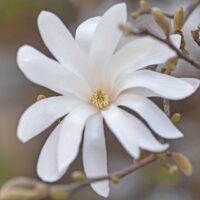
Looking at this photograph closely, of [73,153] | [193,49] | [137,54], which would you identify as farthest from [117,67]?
[193,49]

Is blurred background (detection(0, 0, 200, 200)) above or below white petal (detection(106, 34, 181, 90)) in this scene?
below

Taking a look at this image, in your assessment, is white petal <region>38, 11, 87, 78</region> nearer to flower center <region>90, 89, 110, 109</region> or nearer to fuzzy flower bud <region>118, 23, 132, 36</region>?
flower center <region>90, 89, 110, 109</region>

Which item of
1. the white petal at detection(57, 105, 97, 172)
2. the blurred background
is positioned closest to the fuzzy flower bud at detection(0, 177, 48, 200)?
the white petal at detection(57, 105, 97, 172)

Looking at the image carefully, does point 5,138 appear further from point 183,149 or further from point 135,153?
point 135,153

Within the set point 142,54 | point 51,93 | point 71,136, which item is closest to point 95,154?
point 71,136

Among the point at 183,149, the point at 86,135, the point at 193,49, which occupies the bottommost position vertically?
the point at 183,149

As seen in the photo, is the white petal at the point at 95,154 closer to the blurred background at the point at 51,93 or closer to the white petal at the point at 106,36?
the white petal at the point at 106,36

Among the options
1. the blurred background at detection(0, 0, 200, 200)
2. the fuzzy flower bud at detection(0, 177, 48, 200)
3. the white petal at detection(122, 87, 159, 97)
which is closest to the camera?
the fuzzy flower bud at detection(0, 177, 48, 200)
